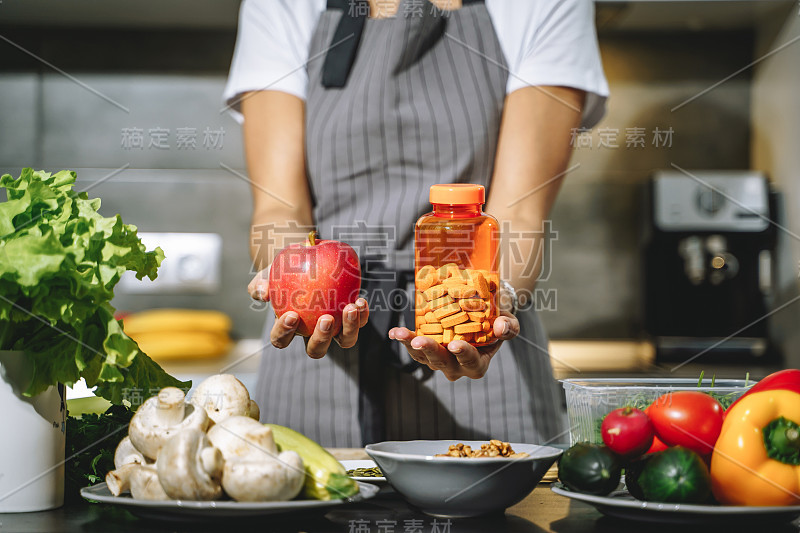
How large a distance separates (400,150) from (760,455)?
838 mm

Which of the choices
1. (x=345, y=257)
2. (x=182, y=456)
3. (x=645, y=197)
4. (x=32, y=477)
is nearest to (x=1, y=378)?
(x=32, y=477)

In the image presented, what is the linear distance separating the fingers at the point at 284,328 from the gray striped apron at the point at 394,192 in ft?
0.85

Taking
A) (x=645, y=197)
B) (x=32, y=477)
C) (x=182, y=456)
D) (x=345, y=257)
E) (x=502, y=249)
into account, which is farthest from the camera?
(x=645, y=197)

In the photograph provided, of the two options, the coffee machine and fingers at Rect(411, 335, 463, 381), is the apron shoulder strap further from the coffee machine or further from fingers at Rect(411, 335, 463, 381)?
the coffee machine

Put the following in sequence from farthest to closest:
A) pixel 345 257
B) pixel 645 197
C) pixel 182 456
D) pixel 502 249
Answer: pixel 645 197 < pixel 502 249 < pixel 345 257 < pixel 182 456

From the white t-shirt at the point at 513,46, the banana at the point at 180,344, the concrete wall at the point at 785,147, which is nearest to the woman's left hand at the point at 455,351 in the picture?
the white t-shirt at the point at 513,46

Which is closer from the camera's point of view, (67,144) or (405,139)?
(405,139)

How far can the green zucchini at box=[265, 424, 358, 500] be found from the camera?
2.06ft

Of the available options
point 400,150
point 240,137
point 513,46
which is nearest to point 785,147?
point 513,46

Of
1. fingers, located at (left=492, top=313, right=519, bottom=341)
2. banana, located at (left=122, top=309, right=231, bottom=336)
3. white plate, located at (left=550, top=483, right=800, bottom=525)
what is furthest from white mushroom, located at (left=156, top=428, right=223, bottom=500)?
banana, located at (left=122, top=309, right=231, bottom=336)

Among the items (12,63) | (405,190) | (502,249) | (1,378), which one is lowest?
(1,378)

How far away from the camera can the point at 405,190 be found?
132 centimetres

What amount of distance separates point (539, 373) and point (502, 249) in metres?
0.23

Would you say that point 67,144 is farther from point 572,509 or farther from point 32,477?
point 572,509
